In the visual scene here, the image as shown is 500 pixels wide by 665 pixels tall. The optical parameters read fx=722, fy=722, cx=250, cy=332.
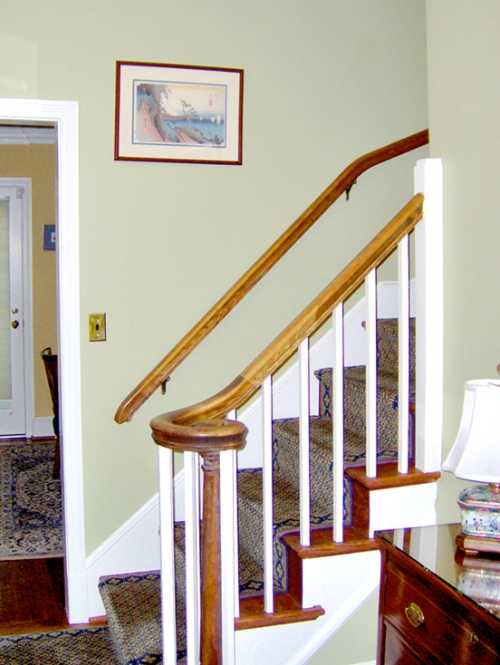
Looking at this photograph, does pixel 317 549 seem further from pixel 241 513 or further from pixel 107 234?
pixel 107 234

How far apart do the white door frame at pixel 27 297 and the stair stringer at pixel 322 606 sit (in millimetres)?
4907

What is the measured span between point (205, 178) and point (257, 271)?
474 mm

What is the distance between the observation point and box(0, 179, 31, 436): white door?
656 centimetres

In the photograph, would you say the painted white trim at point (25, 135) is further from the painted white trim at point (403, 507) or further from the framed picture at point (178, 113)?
the painted white trim at point (403, 507)

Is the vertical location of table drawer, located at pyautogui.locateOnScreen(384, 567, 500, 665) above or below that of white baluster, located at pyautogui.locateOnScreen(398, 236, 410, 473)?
below

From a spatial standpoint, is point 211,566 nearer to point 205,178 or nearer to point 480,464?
point 480,464

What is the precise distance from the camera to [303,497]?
2.10 meters

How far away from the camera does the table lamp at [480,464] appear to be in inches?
61.6

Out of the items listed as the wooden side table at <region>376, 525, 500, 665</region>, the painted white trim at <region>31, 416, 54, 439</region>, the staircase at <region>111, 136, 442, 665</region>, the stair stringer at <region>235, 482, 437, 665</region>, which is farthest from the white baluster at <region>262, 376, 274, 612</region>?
the painted white trim at <region>31, 416, 54, 439</region>

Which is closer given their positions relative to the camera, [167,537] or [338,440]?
[167,537]

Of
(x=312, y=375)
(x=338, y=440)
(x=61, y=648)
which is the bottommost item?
(x=61, y=648)

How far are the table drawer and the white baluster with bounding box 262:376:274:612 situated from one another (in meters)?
0.41

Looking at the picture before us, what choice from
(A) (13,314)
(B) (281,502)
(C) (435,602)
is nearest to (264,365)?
(C) (435,602)

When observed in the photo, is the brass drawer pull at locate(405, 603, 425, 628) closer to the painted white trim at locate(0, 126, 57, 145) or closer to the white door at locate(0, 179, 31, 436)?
the painted white trim at locate(0, 126, 57, 145)
